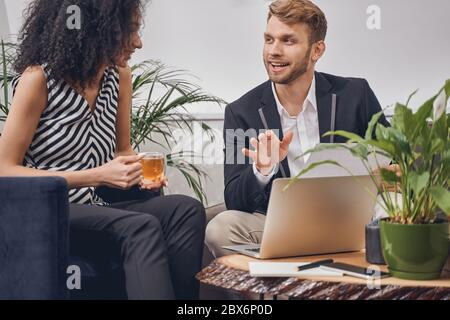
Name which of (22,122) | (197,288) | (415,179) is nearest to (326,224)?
(415,179)

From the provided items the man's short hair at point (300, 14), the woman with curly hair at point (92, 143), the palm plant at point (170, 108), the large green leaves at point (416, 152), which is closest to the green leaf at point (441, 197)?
the large green leaves at point (416, 152)

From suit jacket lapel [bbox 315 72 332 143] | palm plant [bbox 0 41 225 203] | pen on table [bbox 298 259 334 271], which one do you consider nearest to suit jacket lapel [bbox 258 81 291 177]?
suit jacket lapel [bbox 315 72 332 143]

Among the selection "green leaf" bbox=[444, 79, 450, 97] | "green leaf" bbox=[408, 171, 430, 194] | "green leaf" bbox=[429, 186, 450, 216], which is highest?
"green leaf" bbox=[444, 79, 450, 97]

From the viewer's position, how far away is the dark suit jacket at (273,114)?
2553 mm

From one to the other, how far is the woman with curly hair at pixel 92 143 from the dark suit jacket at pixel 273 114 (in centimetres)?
31

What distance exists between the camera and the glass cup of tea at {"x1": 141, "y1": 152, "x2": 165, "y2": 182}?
7.15 feet

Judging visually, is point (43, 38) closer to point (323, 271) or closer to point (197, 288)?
point (197, 288)

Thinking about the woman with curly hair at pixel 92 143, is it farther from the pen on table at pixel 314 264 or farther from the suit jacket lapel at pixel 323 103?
the suit jacket lapel at pixel 323 103

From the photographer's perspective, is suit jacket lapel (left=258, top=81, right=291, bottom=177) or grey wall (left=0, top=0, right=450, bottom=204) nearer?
suit jacket lapel (left=258, top=81, right=291, bottom=177)

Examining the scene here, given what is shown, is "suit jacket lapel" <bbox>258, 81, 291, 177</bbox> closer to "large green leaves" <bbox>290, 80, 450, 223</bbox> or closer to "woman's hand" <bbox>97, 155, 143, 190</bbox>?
"woman's hand" <bbox>97, 155, 143, 190</bbox>

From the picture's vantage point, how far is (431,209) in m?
1.59

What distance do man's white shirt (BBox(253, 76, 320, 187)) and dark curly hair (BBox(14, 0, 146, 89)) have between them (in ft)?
2.18

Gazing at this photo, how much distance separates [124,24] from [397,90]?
162cm

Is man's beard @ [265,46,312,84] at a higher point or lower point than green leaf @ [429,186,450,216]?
higher
